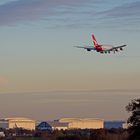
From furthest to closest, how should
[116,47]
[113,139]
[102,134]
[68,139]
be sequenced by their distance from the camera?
[68,139] → [102,134] → [113,139] → [116,47]

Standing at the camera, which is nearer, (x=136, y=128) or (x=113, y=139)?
(x=136, y=128)

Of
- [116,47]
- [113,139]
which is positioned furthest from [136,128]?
[113,139]

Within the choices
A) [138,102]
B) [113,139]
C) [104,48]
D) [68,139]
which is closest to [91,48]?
[104,48]

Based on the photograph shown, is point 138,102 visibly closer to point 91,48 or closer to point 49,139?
point 91,48

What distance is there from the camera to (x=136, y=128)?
100812 millimetres

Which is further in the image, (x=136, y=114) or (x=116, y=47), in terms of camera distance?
(x=116, y=47)

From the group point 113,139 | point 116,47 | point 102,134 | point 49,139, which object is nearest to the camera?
point 116,47

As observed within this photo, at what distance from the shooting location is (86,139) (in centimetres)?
15950

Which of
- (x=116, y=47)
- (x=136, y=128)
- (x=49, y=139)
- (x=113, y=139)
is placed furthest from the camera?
(x=49, y=139)

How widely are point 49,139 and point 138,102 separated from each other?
87.3 metres

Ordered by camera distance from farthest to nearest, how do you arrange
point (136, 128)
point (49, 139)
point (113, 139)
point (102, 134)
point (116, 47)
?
point (49, 139)
point (102, 134)
point (113, 139)
point (116, 47)
point (136, 128)

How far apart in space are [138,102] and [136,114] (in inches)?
139

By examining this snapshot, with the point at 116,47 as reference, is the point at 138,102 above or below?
below

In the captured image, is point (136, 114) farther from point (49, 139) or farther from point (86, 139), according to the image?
point (49, 139)
